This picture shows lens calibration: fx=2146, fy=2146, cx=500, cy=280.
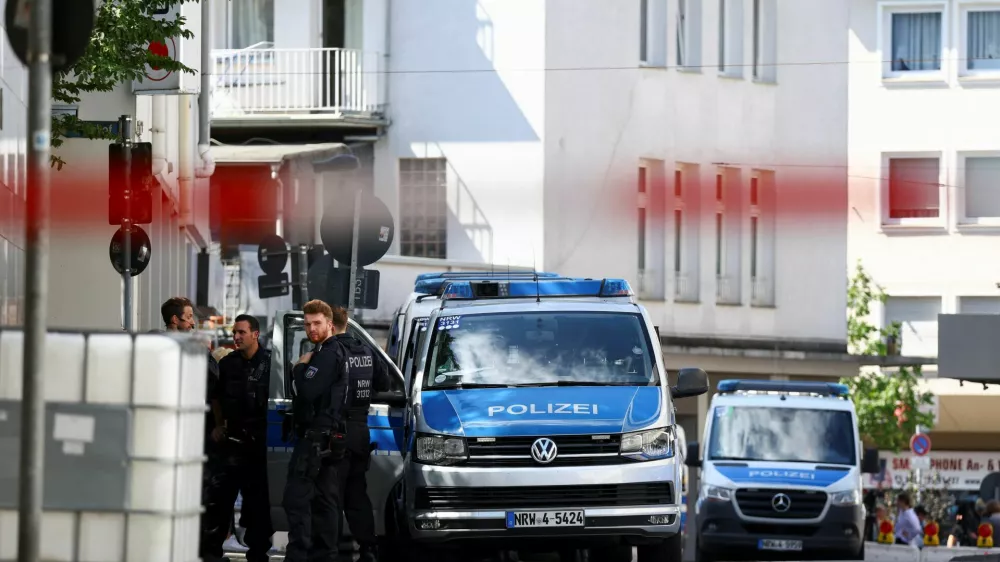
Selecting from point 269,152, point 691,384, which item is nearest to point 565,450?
point 691,384

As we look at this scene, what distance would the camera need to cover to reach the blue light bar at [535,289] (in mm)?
17109

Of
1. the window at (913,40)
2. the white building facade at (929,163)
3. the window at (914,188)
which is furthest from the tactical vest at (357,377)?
the window at (913,40)

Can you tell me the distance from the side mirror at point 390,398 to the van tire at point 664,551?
2160 millimetres

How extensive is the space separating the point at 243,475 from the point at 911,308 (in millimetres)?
43280

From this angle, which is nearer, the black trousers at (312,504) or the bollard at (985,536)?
the black trousers at (312,504)

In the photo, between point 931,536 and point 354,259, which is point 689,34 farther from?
point 354,259

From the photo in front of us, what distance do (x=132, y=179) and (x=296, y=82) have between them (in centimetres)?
1970

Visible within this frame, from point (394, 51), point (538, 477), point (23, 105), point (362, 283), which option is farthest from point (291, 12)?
point (538, 477)

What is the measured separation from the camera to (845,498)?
81.1 ft

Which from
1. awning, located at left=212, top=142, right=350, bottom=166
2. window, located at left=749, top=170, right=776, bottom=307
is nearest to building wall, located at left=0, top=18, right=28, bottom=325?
awning, located at left=212, top=142, right=350, bottom=166

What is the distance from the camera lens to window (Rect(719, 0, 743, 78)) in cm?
4212

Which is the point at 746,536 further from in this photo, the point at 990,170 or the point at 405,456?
the point at 990,170

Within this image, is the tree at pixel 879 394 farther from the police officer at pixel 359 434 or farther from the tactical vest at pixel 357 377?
the tactical vest at pixel 357 377

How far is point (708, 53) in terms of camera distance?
41469 millimetres
